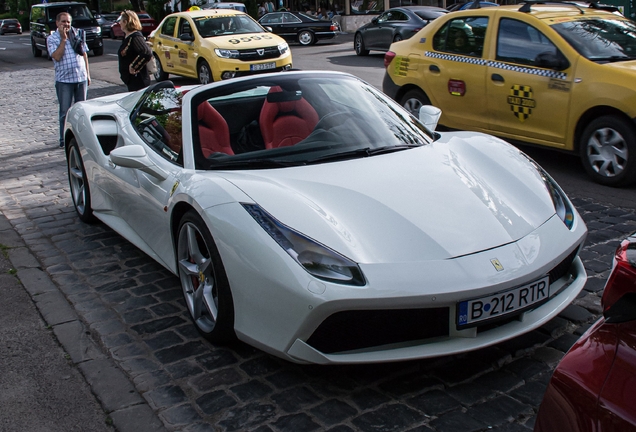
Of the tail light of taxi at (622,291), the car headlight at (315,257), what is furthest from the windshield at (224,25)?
the tail light of taxi at (622,291)

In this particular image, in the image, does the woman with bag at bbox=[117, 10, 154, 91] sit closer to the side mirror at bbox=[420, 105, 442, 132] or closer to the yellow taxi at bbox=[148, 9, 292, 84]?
the side mirror at bbox=[420, 105, 442, 132]

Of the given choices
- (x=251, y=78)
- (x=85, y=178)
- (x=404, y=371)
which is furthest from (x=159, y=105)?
(x=404, y=371)

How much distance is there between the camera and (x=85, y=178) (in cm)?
577

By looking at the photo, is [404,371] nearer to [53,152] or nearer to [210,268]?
[210,268]

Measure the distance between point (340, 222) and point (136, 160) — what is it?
5.06ft

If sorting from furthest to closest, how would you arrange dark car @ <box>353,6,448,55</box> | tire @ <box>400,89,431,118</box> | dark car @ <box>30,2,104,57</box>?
dark car @ <box>30,2,104,57</box> → dark car @ <box>353,6,448,55</box> → tire @ <box>400,89,431,118</box>

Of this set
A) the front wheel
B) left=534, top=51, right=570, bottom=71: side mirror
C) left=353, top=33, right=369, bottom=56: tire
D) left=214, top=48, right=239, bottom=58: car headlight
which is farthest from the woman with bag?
the front wheel

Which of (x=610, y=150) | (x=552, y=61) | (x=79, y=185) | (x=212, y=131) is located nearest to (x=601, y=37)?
(x=552, y=61)

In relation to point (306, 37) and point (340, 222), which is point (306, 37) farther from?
point (340, 222)

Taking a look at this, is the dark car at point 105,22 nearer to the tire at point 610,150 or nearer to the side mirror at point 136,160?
the tire at point 610,150

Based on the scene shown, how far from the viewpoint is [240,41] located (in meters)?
15.2

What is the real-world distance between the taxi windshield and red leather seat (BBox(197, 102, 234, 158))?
3.88 meters

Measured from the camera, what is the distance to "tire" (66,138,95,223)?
584 cm

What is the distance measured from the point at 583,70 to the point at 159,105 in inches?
151
